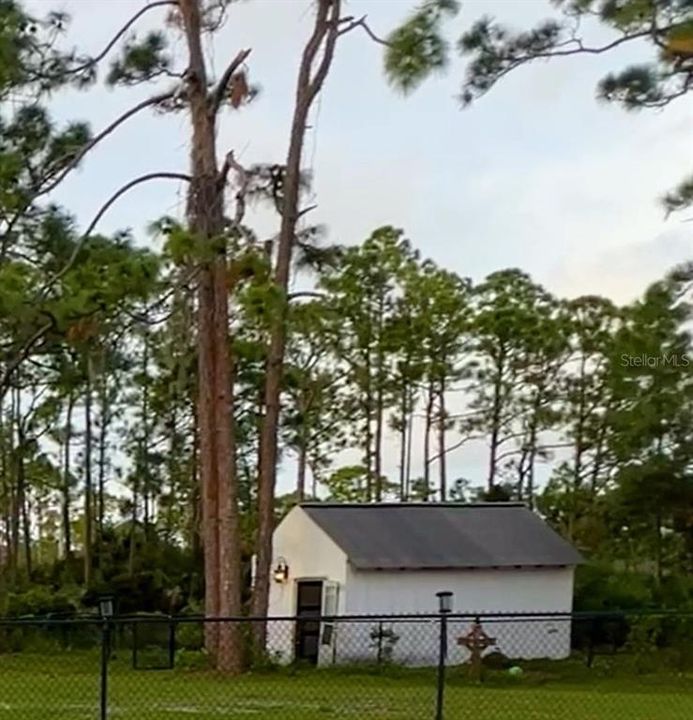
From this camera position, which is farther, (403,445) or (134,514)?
(134,514)

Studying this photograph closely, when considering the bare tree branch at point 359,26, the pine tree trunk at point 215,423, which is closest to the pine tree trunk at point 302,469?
the pine tree trunk at point 215,423

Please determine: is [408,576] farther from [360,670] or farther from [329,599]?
[360,670]

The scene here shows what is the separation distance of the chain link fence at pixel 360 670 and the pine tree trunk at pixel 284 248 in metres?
1.03

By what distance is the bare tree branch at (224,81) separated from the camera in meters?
15.1

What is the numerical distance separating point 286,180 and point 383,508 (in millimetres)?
6786

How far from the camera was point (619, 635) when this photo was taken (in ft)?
62.0

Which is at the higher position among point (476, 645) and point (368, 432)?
point (368, 432)

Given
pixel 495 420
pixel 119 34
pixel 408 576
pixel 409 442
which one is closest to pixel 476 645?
pixel 408 576

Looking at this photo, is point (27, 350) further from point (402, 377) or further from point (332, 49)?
point (402, 377)

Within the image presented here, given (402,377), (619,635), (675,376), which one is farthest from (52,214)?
(402,377)

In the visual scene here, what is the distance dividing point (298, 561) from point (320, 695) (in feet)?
24.3

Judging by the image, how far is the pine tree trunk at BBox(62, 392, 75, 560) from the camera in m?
28.8

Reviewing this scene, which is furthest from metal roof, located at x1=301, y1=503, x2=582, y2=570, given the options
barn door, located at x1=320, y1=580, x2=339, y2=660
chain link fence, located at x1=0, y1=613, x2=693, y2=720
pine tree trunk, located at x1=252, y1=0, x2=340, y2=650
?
pine tree trunk, located at x1=252, y1=0, x2=340, y2=650
